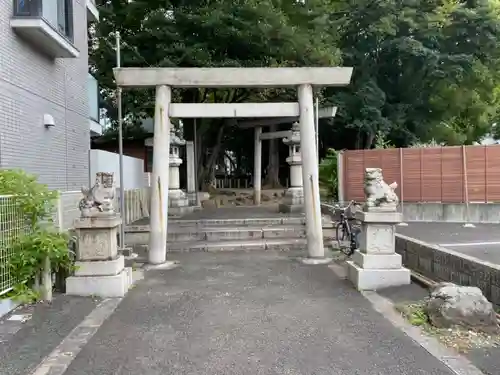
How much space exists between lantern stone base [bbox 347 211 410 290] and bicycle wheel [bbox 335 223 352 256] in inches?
115

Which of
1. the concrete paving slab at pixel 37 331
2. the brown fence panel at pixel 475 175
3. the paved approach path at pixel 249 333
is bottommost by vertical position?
the paved approach path at pixel 249 333

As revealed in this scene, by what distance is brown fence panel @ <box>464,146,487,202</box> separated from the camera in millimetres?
15977

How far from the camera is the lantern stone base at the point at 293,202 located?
15.3 metres

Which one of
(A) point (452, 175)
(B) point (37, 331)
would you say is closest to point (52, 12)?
(B) point (37, 331)

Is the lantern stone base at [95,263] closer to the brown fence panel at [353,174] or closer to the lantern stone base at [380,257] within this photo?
the lantern stone base at [380,257]

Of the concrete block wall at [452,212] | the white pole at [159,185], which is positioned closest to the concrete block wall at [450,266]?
the white pole at [159,185]

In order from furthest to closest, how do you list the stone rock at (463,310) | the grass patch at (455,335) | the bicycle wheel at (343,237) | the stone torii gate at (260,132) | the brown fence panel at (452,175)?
1. the stone torii gate at (260,132)
2. the brown fence panel at (452,175)
3. the bicycle wheel at (343,237)
4. the stone rock at (463,310)
5. the grass patch at (455,335)

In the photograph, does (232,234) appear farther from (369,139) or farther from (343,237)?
(369,139)

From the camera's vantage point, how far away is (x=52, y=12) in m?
10.2

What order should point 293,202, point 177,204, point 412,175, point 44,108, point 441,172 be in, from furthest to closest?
1. point 412,175
2. point 441,172
3. point 177,204
4. point 293,202
5. point 44,108

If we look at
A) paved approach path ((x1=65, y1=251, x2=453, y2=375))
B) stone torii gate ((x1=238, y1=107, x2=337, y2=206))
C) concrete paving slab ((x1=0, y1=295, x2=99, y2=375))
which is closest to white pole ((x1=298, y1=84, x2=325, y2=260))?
paved approach path ((x1=65, y1=251, x2=453, y2=375))

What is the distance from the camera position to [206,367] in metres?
4.27

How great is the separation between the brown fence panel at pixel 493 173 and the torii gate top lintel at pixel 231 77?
872cm

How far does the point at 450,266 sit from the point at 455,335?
1.76 m
